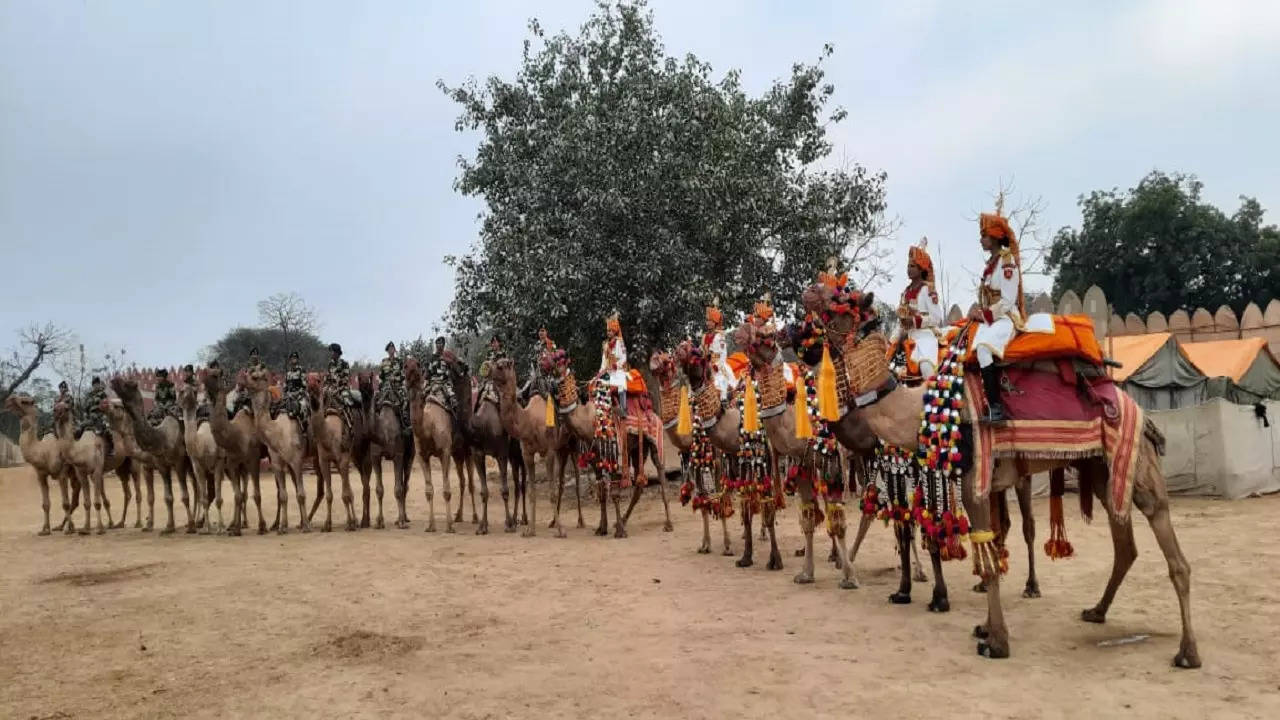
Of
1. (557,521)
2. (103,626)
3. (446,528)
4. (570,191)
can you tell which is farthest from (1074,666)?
(570,191)

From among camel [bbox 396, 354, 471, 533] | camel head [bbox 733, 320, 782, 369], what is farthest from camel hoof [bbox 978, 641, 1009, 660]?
camel [bbox 396, 354, 471, 533]

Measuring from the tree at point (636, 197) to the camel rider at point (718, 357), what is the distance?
4.73 m

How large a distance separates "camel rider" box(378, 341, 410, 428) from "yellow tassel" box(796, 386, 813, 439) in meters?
8.77

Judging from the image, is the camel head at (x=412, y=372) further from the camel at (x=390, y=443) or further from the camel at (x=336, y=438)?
the camel at (x=336, y=438)

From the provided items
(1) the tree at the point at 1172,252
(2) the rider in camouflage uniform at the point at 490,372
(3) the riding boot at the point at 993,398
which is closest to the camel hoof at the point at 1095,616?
(3) the riding boot at the point at 993,398

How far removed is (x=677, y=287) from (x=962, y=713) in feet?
40.4

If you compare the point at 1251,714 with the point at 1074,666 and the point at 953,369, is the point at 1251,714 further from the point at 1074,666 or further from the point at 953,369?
the point at 953,369

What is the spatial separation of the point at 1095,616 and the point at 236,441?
13.2m

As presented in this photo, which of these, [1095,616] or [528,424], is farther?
[528,424]

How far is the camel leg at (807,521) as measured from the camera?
356 inches

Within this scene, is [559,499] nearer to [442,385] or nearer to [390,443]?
[442,385]

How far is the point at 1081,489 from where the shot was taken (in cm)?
738

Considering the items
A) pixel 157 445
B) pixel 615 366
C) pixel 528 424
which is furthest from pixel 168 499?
pixel 615 366

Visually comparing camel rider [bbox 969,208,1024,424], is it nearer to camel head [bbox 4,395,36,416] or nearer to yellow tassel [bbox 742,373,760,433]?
yellow tassel [bbox 742,373,760,433]
